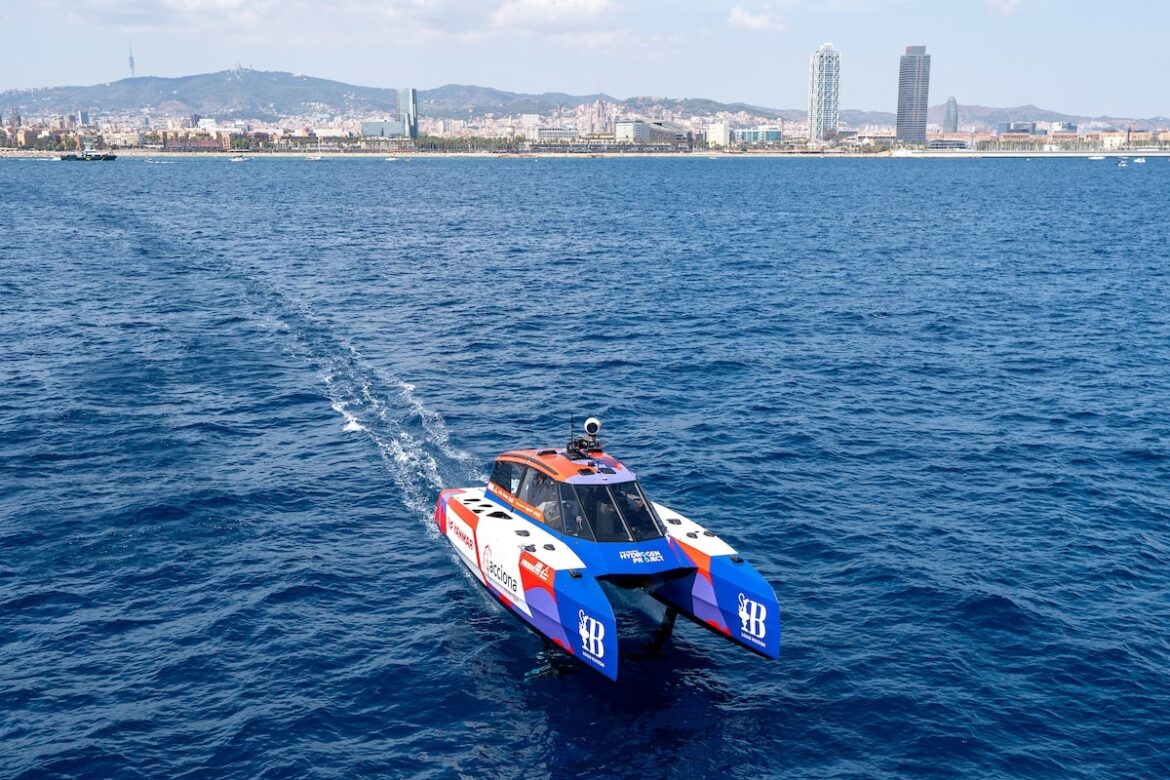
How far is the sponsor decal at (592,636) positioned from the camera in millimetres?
20188

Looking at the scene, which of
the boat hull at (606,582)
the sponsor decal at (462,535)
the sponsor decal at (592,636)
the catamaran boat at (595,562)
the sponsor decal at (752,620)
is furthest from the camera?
the sponsor decal at (462,535)

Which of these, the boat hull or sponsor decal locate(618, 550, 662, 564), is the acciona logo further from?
sponsor decal locate(618, 550, 662, 564)

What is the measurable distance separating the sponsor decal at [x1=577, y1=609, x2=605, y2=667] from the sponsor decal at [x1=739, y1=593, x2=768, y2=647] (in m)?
3.39

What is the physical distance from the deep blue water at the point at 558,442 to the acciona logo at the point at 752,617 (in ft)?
3.18

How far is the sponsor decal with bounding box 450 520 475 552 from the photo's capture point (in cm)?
2508

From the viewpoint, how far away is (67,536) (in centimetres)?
2741

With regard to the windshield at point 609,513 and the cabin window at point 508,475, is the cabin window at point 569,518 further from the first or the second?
the cabin window at point 508,475

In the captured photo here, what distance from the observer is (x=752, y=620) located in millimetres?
21469

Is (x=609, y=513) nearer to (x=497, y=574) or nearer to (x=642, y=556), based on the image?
(x=642, y=556)

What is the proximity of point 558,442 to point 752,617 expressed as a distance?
1529 cm

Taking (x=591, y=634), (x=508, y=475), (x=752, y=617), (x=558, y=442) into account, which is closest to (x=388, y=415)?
(x=558, y=442)

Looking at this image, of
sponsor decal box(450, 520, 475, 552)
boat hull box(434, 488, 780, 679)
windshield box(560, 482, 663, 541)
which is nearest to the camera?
boat hull box(434, 488, 780, 679)

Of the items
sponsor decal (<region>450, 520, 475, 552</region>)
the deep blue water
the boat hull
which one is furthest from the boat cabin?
the deep blue water

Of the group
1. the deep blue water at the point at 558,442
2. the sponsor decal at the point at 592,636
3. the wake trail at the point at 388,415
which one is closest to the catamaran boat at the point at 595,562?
the sponsor decal at the point at 592,636
